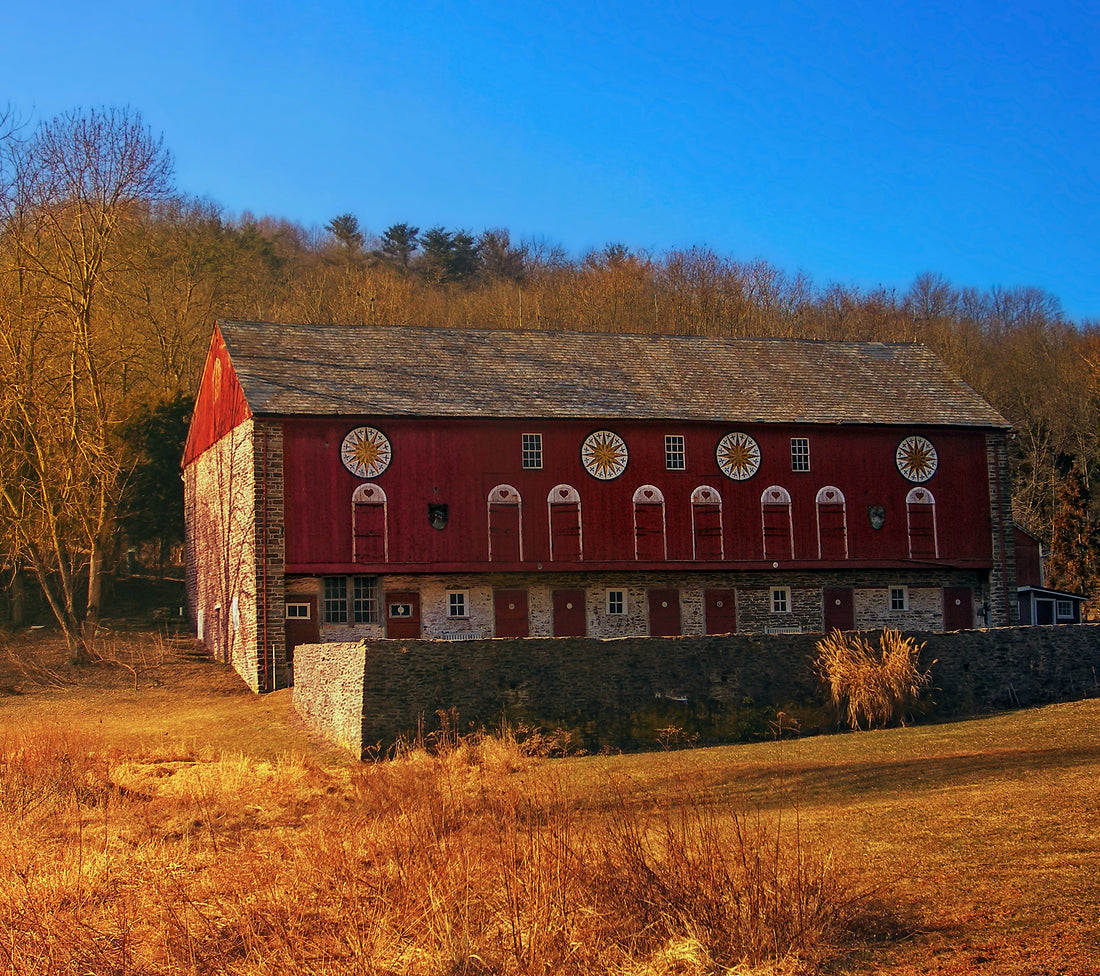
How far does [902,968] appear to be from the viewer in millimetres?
8898

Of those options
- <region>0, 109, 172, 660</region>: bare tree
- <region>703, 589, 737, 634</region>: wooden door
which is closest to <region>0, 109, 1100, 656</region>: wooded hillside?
<region>0, 109, 172, 660</region>: bare tree

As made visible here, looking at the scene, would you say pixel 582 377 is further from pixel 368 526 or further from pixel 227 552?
pixel 227 552

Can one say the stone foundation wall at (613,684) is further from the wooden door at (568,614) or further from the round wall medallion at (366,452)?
the wooden door at (568,614)

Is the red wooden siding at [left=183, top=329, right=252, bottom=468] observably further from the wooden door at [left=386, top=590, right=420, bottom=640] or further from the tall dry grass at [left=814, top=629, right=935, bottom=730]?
the tall dry grass at [left=814, top=629, right=935, bottom=730]

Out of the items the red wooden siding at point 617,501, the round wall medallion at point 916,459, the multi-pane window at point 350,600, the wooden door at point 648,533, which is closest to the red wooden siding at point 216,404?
the red wooden siding at point 617,501

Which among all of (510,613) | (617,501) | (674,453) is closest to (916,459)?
(674,453)

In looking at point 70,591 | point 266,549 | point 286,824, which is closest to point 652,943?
point 286,824

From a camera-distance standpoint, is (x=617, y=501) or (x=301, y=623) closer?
(x=301, y=623)

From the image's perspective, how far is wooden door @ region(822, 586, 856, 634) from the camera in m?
36.3

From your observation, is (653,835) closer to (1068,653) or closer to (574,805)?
(574,805)

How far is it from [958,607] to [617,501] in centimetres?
1107

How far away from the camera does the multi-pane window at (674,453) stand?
3566cm

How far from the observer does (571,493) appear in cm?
3469

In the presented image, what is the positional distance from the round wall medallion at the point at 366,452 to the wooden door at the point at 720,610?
32.6 ft
